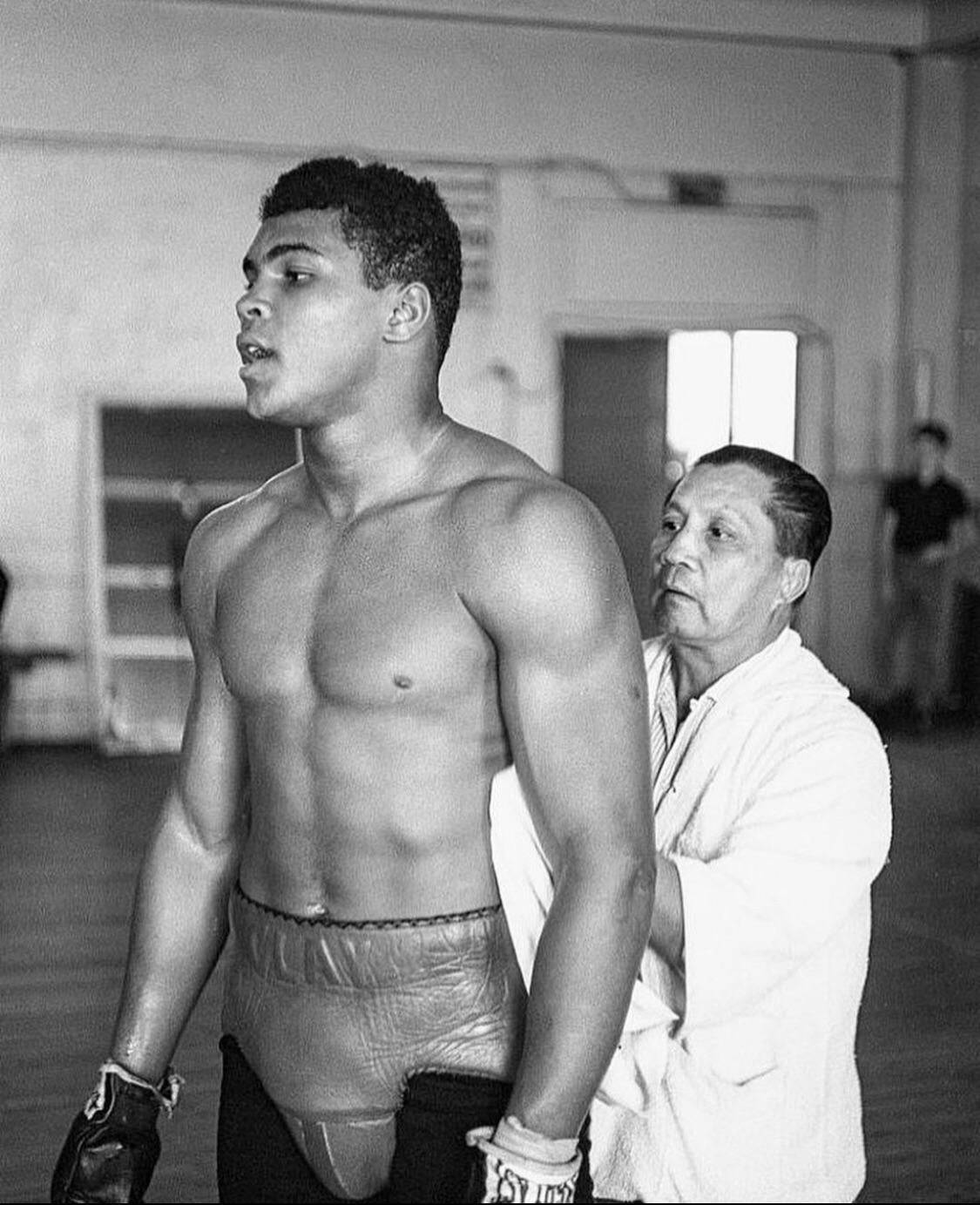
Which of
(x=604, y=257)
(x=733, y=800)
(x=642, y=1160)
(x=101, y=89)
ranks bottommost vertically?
(x=642, y=1160)

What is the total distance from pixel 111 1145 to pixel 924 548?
7.16 meters

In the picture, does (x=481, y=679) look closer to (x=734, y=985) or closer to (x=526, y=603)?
(x=526, y=603)

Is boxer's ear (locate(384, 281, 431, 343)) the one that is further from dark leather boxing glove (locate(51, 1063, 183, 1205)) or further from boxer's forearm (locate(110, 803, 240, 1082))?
dark leather boxing glove (locate(51, 1063, 183, 1205))

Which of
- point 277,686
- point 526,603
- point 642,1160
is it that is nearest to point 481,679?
point 526,603

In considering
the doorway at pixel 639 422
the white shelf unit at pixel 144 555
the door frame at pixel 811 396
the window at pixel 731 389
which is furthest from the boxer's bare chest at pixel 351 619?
the doorway at pixel 639 422

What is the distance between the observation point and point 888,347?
935 centimetres

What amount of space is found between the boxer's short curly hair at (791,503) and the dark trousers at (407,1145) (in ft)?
2.24

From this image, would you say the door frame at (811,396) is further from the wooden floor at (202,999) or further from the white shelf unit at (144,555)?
the wooden floor at (202,999)

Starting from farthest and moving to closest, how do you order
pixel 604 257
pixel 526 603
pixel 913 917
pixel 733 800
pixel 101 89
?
pixel 604 257 → pixel 101 89 → pixel 913 917 → pixel 733 800 → pixel 526 603

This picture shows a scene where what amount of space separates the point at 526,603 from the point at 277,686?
0.31 metres

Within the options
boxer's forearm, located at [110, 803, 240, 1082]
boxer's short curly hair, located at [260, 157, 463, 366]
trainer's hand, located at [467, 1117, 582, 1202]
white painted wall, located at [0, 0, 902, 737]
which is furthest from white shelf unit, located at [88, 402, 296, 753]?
trainer's hand, located at [467, 1117, 582, 1202]

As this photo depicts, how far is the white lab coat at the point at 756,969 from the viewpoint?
1.82 m

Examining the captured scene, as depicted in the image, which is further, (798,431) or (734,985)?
(798,431)

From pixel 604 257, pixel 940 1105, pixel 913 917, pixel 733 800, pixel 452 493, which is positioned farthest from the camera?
pixel 604 257
